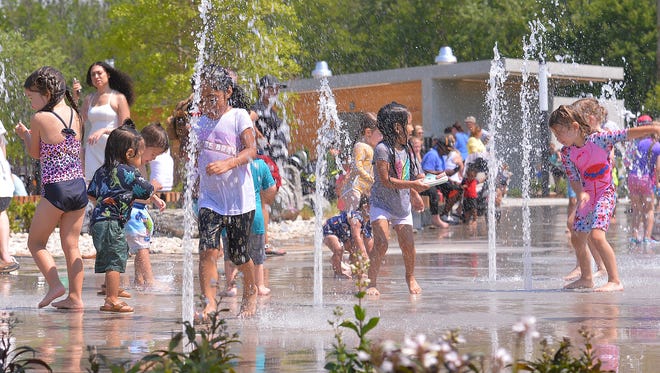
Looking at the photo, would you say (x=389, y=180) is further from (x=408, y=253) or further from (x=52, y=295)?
(x=52, y=295)

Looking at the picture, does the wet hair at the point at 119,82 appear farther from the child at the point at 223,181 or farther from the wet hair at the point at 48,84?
the child at the point at 223,181

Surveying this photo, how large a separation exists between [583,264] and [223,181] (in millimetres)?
3524

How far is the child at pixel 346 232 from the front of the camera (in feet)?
37.7

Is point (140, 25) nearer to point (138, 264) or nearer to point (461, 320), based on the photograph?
point (138, 264)

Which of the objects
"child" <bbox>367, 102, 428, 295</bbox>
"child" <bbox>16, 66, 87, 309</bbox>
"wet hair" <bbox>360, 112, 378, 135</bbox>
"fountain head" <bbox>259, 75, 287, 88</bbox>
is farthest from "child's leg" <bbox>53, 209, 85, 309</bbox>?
"wet hair" <bbox>360, 112, 378, 135</bbox>

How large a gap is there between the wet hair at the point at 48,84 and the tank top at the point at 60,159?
9cm

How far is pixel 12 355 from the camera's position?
6297 mm

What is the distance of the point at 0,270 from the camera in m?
11.8

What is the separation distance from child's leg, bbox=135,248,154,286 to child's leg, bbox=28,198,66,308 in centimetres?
157

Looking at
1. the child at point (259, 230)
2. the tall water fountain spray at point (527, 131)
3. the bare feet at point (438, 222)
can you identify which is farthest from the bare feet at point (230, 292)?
the bare feet at point (438, 222)

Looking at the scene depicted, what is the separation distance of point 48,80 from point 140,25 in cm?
2594

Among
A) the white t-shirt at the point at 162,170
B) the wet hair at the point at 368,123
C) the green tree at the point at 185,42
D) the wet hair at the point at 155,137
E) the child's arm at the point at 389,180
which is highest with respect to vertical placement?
the green tree at the point at 185,42

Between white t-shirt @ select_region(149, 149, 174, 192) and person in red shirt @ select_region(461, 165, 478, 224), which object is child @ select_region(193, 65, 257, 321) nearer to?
white t-shirt @ select_region(149, 149, 174, 192)

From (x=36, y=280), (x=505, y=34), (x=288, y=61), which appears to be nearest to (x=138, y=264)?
(x=36, y=280)
